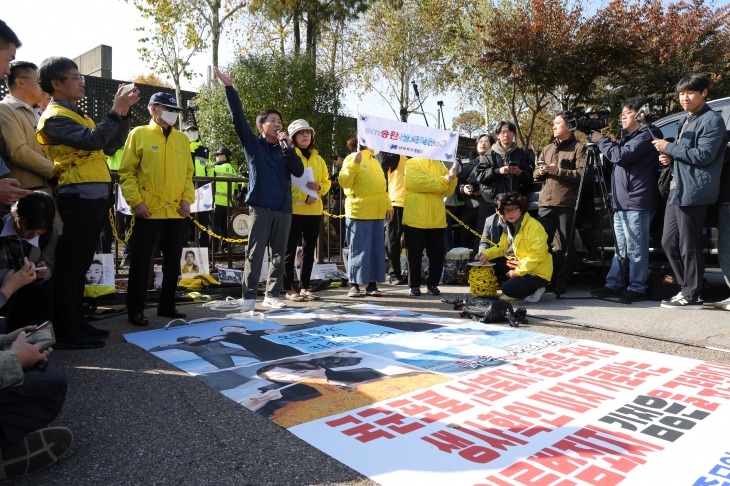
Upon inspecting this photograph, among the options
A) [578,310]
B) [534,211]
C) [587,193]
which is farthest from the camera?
[534,211]

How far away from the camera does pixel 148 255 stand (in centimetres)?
450

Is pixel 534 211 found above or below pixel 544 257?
above

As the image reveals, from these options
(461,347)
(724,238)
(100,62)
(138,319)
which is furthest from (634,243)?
(100,62)

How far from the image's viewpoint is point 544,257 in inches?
216

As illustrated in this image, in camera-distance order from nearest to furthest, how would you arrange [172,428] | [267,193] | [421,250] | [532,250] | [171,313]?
1. [172,428]
2. [171,313]
3. [267,193]
4. [532,250]
5. [421,250]

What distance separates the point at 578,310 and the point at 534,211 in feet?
5.85

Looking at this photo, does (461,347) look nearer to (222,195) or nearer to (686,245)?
(686,245)

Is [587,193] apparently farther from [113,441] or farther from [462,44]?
[462,44]

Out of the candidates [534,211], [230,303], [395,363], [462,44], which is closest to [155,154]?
[230,303]

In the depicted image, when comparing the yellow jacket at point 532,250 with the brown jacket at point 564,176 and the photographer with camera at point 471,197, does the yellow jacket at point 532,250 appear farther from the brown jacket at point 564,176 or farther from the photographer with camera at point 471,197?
the photographer with camera at point 471,197

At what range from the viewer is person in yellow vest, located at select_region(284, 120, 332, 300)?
215 inches

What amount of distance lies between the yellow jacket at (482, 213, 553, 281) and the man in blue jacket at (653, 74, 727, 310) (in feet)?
3.59

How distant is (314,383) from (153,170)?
7.95 ft

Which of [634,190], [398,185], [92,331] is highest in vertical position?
[398,185]
